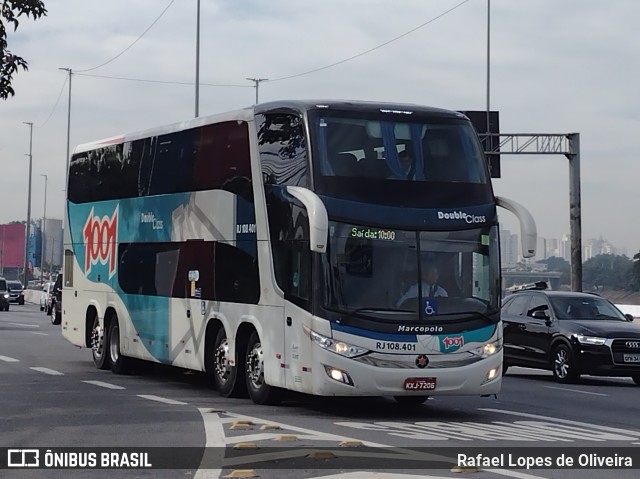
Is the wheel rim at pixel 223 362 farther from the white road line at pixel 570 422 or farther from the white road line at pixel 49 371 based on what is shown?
the white road line at pixel 49 371

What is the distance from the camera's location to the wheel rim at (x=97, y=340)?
75.6ft

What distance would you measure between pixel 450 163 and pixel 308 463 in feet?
20.4

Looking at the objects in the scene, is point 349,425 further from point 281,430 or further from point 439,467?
point 439,467

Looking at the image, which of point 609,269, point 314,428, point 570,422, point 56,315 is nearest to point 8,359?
point 314,428

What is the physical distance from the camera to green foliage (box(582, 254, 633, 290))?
77.8m


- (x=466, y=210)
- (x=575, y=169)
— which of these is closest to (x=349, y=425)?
(x=466, y=210)

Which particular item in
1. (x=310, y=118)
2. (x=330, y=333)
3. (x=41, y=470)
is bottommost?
(x=41, y=470)

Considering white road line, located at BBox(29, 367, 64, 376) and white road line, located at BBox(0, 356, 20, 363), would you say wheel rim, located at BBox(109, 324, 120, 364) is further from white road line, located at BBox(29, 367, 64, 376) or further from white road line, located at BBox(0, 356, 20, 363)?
white road line, located at BBox(0, 356, 20, 363)

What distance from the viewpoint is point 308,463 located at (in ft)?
35.2

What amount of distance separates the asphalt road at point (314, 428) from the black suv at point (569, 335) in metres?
0.69

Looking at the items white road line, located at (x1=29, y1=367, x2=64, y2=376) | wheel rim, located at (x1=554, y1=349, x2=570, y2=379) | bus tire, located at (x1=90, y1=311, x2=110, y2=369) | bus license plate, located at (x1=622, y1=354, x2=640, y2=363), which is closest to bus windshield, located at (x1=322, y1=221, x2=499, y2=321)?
bus license plate, located at (x1=622, y1=354, x2=640, y2=363)

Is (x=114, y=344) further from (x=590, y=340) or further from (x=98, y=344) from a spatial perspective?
(x=590, y=340)

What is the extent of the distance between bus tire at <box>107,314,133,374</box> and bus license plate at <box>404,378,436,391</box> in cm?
826

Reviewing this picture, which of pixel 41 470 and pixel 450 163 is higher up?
pixel 450 163
